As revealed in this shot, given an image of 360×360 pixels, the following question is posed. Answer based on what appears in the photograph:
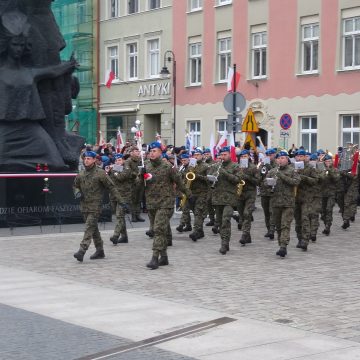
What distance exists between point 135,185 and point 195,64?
24143 mm

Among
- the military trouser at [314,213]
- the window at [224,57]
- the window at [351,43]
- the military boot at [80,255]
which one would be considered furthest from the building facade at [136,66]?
the military boot at [80,255]

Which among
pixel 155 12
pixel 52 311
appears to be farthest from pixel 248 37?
pixel 52 311

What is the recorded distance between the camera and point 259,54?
38344 mm

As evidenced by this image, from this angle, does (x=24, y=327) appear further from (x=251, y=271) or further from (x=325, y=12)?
(x=325, y=12)

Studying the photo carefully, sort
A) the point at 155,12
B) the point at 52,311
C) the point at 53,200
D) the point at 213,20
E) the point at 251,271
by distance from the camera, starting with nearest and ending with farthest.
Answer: the point at 52,311
the point at 251,271
the point at 53,200
the point at 213,20
the point at 155,12

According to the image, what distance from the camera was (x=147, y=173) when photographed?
14367 mm

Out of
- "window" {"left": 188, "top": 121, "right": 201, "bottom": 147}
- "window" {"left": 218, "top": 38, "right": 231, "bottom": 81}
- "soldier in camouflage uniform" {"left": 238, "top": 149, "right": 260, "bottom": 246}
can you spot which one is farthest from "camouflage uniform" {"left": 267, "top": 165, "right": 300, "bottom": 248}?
"window" {"left": 188, "top": 121, "right": 201, "bottom": 147}

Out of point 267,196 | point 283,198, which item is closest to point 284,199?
point 283,198

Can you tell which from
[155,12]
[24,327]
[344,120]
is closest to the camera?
[24,327]

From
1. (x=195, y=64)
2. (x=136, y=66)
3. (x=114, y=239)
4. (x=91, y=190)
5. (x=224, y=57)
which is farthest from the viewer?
(x=136, y=66)

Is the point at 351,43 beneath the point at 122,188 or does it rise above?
above

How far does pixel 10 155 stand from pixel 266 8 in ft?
60.9

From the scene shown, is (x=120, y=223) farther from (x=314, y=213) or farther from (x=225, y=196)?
(x=314, y=213)

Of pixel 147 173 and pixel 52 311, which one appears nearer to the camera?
pixel 52 311
